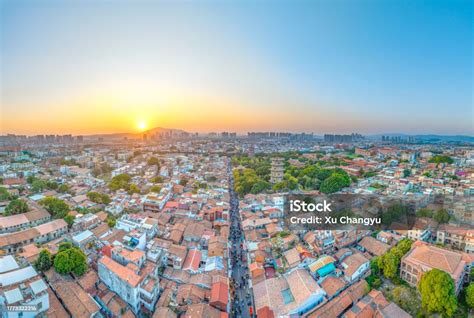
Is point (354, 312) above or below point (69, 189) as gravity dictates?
below

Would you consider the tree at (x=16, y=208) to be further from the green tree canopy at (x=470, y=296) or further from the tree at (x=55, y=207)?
the green tree canopy at (x=470, y=296)

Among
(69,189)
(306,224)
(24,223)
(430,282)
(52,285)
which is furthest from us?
A: (69,189)

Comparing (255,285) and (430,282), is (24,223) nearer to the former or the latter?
(255,285)

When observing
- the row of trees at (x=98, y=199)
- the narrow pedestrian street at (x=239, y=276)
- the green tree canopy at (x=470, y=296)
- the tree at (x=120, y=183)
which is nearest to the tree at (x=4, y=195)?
the row of trees at (x=98, y=199)

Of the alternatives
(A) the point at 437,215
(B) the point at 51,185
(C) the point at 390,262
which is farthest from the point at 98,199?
(A) the point at 437,215

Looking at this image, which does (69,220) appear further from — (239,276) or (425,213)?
(425,213)

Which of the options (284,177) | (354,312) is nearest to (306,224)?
(354,312)

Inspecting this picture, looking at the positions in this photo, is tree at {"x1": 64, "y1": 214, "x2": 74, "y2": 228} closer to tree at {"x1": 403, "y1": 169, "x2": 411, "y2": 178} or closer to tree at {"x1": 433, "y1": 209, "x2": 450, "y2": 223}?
tree at {"x1": 433, "y1": 209, "x2": 450, "y2": 223}
